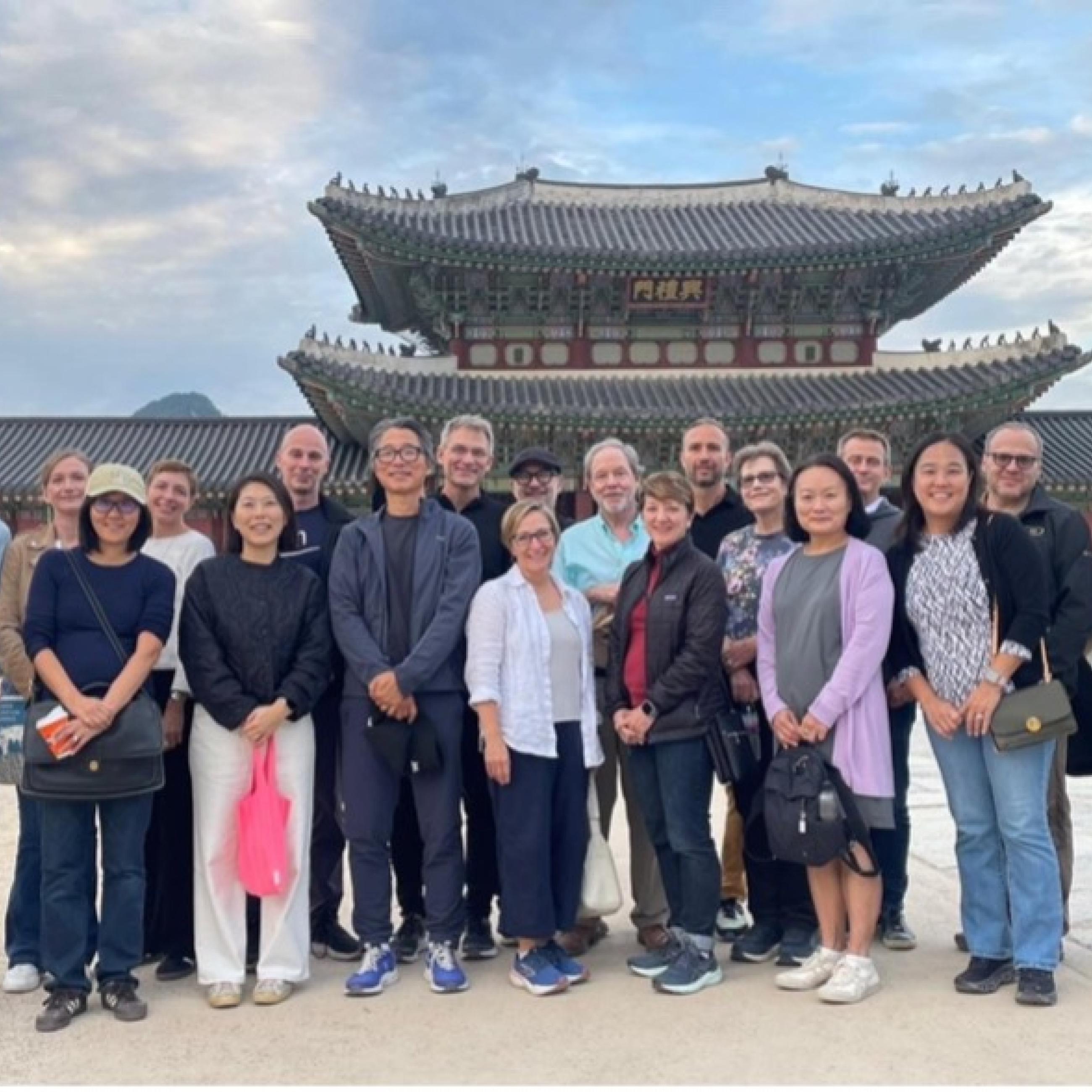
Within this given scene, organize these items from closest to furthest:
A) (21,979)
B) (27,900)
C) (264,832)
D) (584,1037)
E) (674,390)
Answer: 1. (584,1037)
2. (264,832)
3. (21,979)
4. (27,900)
5. (674,390)

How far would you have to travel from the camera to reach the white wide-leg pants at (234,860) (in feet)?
14.8

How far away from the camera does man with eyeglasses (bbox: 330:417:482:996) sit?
4.53m

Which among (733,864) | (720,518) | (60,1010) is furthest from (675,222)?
(60,1010)

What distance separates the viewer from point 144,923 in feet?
15.9

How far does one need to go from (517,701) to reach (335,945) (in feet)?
4.69

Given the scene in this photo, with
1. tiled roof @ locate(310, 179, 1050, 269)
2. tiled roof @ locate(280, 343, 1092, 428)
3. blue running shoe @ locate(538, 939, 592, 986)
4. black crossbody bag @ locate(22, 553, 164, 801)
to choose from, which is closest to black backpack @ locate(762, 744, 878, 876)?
blue running shoe @ locate(538, 939, 592, 986)

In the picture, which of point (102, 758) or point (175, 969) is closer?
point (102, 758)

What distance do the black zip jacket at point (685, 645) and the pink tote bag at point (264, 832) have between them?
1452mm

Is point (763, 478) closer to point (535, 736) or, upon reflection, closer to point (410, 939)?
point (535, 736)

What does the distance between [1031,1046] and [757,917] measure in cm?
131

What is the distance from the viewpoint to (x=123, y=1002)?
13.9 ft

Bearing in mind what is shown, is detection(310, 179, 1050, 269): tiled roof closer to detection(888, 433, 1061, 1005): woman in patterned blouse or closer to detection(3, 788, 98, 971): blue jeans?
detection(3, 788, 98, 971): blue jeans

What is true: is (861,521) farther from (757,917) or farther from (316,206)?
(316,206)

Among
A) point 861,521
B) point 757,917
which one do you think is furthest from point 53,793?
point 861,521
